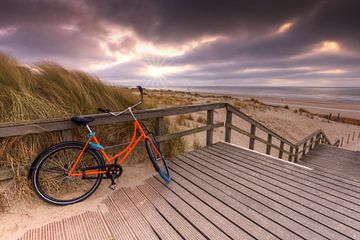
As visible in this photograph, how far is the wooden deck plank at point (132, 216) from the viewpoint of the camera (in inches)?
56.5

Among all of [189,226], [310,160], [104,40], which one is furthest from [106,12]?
[310,160]

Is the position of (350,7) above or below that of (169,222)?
above

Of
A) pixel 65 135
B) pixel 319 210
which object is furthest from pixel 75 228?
pixel 319 210

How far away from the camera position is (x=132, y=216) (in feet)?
5.37

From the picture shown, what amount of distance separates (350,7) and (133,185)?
1509cm

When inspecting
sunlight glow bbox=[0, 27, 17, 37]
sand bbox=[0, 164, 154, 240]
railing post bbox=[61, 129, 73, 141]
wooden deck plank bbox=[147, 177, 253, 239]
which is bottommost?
sand bbox=[0, 164, 154, 240]

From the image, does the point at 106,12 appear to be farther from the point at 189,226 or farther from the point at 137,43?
the point at 189,226

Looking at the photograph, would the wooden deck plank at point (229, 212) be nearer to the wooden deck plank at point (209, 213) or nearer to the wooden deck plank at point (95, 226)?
the wooden deck plank at point (209, 213)

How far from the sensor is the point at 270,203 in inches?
71.8

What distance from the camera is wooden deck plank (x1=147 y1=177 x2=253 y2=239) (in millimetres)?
1423

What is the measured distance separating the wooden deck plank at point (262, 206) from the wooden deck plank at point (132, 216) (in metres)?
0.94

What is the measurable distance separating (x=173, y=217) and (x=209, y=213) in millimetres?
388

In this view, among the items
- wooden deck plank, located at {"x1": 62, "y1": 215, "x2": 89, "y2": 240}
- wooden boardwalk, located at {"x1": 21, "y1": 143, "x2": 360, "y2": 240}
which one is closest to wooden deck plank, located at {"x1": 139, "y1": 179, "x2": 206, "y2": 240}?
wooden boardwalk, located at {"x1": 21, "y1": 143, "x2": 360, "y2": 240}

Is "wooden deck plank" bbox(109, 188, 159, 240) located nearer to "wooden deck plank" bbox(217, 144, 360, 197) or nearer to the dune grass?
the dune grass
